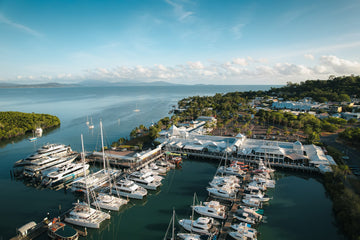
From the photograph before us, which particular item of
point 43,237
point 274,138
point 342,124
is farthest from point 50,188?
point 342,124

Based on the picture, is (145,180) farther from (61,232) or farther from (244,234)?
(244,234)

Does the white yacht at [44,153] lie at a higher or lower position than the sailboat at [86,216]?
higher

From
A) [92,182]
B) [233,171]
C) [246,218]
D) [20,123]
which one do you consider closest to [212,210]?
[246,218]

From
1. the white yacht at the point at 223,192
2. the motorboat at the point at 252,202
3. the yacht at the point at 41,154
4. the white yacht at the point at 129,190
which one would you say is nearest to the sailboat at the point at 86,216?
the white yacht at the point at 129,190

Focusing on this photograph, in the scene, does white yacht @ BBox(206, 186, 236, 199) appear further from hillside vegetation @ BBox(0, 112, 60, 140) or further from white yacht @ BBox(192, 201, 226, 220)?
hillside vegetation @ BBox(0, 112, 60, 140)

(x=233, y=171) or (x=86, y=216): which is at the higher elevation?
(x=233, y=171)

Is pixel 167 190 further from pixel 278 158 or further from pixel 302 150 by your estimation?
pixel 302 150

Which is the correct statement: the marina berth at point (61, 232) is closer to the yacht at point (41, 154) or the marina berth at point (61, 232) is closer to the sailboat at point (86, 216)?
the sailboat at point (86, 216)
